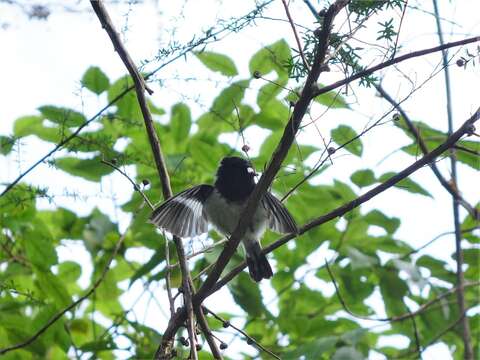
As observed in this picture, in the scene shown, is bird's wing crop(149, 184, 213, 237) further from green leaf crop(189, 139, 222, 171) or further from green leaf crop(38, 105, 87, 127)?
green leaf crop(38, 105, 87, 127)

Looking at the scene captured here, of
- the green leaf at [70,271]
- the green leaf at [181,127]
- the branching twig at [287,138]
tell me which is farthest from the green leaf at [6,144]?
the branching twig at [287,138]

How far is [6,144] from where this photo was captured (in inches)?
148

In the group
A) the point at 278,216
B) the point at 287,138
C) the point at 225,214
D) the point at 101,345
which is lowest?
the point at 287,138

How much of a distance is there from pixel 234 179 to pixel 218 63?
2.21ft

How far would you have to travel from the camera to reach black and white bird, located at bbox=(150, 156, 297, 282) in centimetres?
385

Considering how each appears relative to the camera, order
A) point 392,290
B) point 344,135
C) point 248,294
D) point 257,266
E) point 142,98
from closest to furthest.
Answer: point 142,98
point 344,135
point 257,266
point 248,294
point 392,290

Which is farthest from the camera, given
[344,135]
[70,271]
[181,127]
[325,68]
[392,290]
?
[70,271]

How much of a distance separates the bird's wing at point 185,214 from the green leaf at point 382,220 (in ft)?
3.21

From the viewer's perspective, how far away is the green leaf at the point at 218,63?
4059 mm

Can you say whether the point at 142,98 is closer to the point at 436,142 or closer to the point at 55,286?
the point at 55,286

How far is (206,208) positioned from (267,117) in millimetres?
640

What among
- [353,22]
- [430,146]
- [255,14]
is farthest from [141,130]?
[353,22]

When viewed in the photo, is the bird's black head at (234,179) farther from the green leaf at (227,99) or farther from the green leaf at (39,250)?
the green leaf at (39,250)

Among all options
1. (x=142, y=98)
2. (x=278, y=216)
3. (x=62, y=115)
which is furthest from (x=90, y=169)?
(x=142, y=98)
